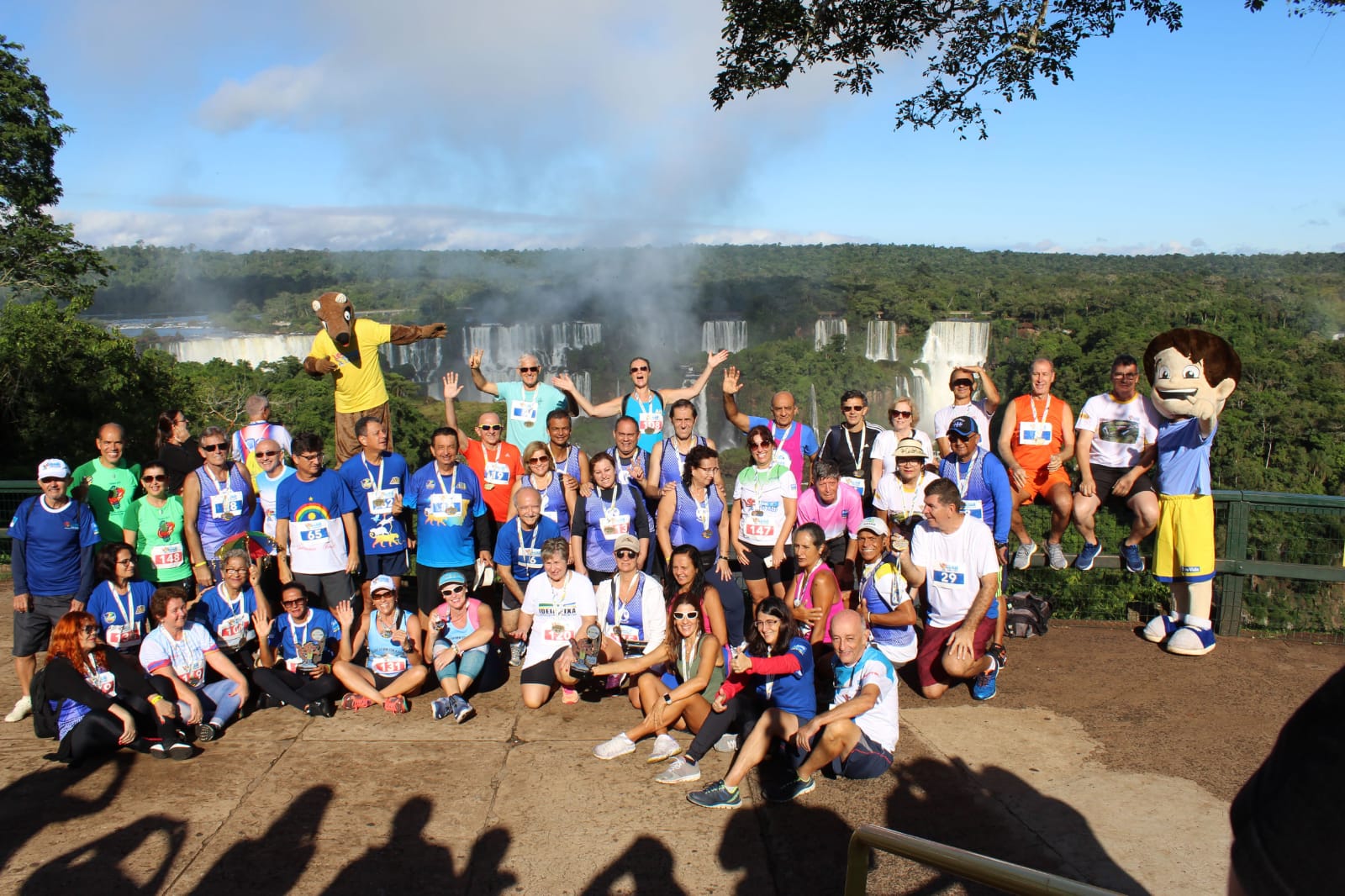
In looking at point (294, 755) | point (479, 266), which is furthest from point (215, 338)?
point (294, 755)

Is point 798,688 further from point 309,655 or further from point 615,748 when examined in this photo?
point 309,655

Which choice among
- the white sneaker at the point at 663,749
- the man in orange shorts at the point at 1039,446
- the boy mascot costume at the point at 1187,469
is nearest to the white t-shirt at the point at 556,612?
the white sneaker at the point at 663,749

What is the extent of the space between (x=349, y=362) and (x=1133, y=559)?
628cm

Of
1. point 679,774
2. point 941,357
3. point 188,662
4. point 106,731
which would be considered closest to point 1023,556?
point 679,774

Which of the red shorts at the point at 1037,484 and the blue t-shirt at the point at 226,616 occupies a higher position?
the red shorts at the point at 1037,484

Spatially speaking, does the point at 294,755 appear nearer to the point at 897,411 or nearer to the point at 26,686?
the point at 26,686

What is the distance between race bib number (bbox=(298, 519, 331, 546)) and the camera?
6668 millimetres

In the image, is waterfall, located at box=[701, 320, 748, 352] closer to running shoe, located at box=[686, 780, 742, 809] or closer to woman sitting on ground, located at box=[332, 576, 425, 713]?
woman sitting on ground, located at box=[332, 576, 425, 713]

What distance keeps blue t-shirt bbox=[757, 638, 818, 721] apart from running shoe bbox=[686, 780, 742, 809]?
0.66 m

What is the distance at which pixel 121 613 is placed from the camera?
19.9 ft

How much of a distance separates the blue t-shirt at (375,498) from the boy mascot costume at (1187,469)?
5.57 meters

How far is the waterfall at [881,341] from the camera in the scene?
83.9m

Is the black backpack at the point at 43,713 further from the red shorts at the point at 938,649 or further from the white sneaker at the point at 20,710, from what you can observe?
the red shorts at the point at 938,649

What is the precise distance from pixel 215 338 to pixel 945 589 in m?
86.2
